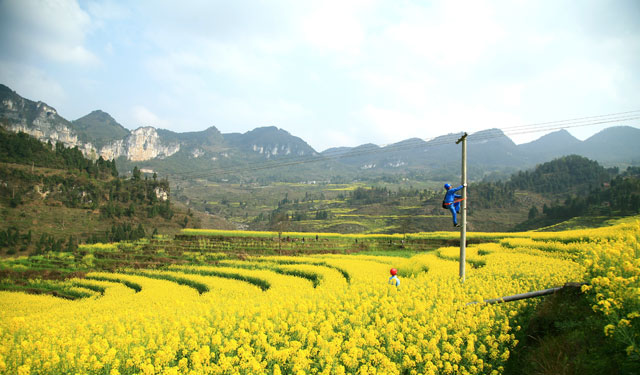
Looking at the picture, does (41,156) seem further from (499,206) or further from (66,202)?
(499,206)

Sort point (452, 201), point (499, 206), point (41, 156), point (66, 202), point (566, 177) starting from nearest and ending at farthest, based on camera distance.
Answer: point (452, 201), point (66, 202), point (41, 156), point (499, 206), point (566, 177)

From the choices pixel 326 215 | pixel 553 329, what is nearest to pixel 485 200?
pixel 326 215

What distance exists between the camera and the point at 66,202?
88.8 m

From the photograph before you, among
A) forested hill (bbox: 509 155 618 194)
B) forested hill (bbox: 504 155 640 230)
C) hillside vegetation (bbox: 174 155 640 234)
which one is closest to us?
forested hill (bbox: 504 155 640 230)

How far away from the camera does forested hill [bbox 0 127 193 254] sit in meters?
70.9

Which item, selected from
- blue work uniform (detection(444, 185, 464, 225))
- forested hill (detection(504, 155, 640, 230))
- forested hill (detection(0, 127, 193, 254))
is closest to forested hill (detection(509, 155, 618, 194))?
forested hill (detection(504, 155, 640, 230))

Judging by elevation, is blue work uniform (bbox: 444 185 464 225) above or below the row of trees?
below

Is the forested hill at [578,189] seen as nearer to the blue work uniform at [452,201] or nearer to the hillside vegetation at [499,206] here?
the hillside vegetation at [499,206]

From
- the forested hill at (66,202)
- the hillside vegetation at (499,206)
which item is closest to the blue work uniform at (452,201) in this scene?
the hillside vegetation at (499,206)

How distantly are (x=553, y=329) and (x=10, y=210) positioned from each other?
101493 millimetres

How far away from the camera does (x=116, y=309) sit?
15297 mm

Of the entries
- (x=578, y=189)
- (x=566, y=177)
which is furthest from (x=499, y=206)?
(x=566, y=177)

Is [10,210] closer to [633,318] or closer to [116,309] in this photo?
[116,309]

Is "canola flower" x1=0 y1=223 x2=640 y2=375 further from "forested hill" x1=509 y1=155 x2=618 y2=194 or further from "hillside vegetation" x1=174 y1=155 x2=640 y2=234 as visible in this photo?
"forested hill" x1=509 y1=155 x2=618 y2=194
